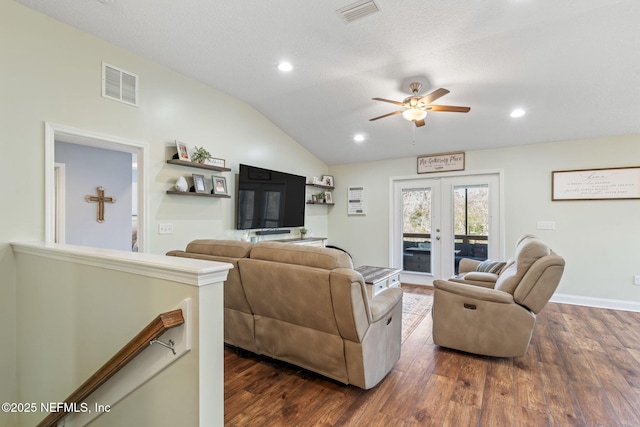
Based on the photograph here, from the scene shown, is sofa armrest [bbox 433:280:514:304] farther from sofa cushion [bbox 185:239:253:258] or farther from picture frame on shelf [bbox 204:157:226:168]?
picture frame on shelf [bbox 204:157:226:168]

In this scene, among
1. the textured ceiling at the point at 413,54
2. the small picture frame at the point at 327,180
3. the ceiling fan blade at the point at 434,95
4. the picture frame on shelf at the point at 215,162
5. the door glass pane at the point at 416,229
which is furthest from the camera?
the small picture frame at the point at 327,180

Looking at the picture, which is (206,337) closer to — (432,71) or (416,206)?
(432,71)

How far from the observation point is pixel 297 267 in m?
2.07

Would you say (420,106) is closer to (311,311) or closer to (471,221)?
(311,311)

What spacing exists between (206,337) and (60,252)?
53.7 inches

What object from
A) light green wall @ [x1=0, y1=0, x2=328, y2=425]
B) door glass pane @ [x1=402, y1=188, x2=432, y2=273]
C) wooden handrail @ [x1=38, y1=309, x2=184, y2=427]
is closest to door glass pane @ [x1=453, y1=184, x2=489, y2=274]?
door glass pane @ [x1=402, y1=188, x2=432, y2=273]

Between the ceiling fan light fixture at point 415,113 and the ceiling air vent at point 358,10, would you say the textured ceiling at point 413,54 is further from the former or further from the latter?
the ceiling fan light fixture at point 415,113

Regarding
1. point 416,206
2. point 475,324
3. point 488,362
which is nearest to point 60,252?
point 475,324

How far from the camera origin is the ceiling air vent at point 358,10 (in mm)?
2354

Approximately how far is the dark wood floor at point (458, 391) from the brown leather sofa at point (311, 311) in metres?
0.15

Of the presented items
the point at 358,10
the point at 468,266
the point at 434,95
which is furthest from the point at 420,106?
the point at 468,266

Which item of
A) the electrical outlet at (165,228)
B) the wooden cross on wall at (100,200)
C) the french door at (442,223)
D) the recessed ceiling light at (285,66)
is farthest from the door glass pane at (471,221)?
the wooden cross on wall at (100,200)

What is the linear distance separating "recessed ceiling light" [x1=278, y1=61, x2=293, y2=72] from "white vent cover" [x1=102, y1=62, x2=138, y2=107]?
1.51 m

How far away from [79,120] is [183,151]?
0.99 metres
